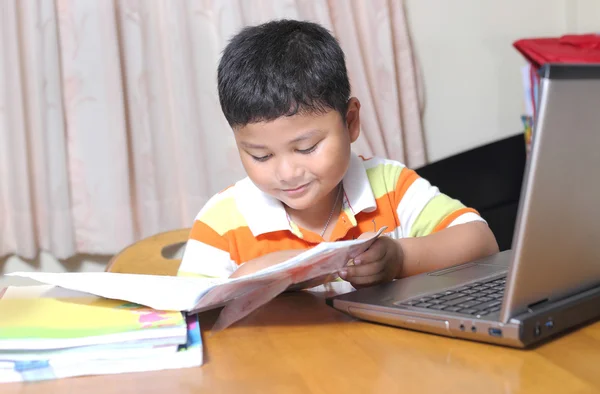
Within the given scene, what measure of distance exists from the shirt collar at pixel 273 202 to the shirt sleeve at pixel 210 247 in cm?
4

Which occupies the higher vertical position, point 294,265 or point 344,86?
point 344,86

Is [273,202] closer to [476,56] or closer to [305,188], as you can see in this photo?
[305,188]

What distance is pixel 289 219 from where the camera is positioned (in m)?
1.23

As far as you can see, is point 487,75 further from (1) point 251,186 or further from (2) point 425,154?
(1) point 251,186

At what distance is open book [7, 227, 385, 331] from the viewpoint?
2.42 ft

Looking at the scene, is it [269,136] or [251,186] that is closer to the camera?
[269,136]

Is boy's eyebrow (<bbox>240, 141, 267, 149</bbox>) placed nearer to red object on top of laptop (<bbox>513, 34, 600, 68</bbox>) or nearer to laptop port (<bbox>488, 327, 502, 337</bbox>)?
laptop port (<bbox>488, 327, 502, 337</bbox>)

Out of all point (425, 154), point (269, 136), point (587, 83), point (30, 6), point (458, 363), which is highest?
point (30, 6)

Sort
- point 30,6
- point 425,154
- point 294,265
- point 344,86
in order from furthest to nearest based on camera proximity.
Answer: point 425,154 < point 30,6 < point 344,86 < point 294,265

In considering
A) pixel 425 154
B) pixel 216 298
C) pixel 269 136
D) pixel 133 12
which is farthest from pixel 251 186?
pixel 425 154

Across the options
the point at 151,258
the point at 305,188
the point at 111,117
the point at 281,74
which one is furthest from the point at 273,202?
the point at 111,117

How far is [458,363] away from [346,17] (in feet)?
4.91

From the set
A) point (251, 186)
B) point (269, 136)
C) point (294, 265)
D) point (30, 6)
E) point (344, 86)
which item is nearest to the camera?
point (294, 265)

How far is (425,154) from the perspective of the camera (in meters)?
2.17
